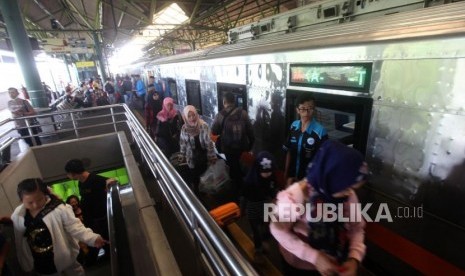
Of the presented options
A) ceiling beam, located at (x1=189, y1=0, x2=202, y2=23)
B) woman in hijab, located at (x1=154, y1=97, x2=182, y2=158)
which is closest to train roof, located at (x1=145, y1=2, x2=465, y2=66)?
woman in hijab, located at (x1=154, y1=97, x2=182, y2=158)

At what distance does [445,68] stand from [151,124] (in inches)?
204

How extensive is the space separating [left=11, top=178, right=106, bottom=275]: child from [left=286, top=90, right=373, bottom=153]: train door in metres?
2.63

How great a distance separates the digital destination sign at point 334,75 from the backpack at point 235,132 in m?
0.83

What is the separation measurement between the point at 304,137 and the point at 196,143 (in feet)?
A: 4.89

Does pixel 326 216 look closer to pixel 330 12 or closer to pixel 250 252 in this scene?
pixel 250 252

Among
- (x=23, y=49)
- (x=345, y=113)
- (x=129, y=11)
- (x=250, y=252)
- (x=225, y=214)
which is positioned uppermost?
(x=129, y=11)

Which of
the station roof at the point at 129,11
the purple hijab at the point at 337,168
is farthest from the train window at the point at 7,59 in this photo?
the purple hijab at the point at 337,168

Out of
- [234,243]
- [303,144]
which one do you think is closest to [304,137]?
[303,144]

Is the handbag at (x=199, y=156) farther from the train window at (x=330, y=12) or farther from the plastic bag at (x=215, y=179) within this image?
the train window at (x=330, y=12)

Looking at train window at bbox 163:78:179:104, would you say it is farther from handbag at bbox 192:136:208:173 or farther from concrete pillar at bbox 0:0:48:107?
handbag at bbox 192:136:208:173

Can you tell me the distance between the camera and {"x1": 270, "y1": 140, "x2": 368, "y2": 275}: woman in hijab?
1.22 metres

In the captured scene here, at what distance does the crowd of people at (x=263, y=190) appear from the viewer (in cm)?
131

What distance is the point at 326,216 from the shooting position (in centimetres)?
139

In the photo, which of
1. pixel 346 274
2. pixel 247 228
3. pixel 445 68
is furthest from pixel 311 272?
pixel 247 228
